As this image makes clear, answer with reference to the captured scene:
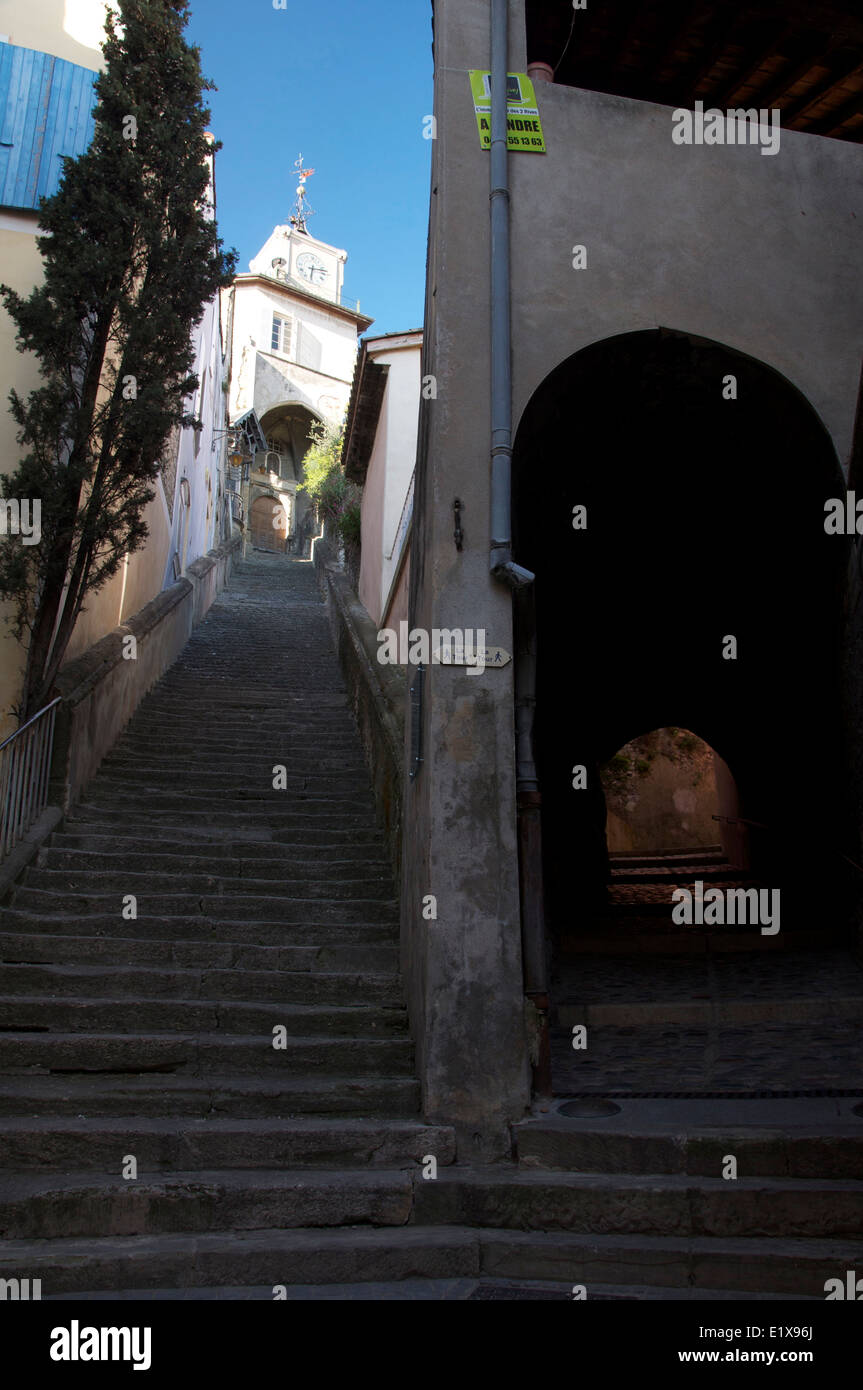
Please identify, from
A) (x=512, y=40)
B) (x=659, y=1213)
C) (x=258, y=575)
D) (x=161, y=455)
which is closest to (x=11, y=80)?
(x=161, y=455)

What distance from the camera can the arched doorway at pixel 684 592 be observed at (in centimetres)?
578

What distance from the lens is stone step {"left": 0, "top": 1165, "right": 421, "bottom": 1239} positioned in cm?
371

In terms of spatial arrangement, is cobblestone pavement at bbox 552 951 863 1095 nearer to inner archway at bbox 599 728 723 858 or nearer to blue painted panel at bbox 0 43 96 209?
blue painted panel at bbox 0 43 96 209

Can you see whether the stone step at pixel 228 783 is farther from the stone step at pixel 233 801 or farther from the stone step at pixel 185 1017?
the stone step at pixel 185 1017

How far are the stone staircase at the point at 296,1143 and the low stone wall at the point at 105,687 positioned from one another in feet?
3.14

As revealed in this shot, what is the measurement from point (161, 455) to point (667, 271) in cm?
431

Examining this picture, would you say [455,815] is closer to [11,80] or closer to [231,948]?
[231,948]

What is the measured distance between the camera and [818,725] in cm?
721

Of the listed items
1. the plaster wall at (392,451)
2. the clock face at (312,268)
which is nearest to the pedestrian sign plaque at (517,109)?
the plaster wall at (392,451)

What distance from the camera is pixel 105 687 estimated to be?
848cm

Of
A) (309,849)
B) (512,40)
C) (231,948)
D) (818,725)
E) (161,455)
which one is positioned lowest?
(231,948)

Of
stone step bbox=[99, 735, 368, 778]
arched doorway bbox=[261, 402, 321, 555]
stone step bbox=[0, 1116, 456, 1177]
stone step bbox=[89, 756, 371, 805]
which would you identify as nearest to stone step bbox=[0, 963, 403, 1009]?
stone step bbox=[0, 1116, 456, 1177]

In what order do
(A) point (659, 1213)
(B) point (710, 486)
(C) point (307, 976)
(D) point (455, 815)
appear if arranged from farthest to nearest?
(B) point (710, 486) → (C) point (307, 976) → (D) point (455, 815) → (A) point (659, 1213)

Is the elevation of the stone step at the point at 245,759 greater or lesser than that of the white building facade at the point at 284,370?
lesser
